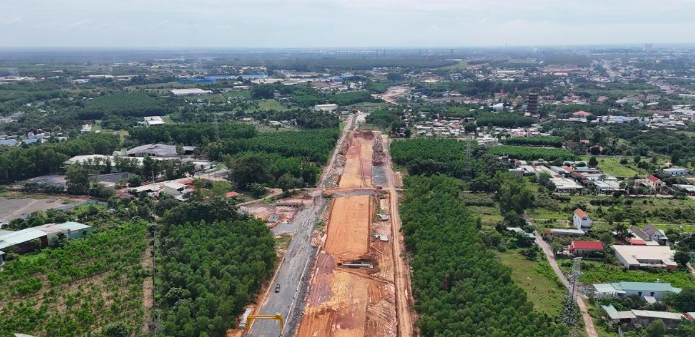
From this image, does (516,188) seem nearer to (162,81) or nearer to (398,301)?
(398,301)

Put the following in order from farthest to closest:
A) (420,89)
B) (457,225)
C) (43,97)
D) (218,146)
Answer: (420,89)
(43,97)
(218,146)
(457,225)

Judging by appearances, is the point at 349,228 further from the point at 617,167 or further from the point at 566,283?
the point at 617,167

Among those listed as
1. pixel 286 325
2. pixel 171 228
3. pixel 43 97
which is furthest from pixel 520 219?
pixel 43 97

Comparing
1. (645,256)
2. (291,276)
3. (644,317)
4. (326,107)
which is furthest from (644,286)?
(326,107)

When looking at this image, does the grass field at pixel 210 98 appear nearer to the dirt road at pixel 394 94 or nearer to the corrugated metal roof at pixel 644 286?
the dirt road at pixel 394 94

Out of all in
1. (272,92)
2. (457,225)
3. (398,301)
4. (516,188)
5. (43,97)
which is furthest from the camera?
(272,92)

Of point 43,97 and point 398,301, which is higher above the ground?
point 43,97

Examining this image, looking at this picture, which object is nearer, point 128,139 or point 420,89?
point 128,139
